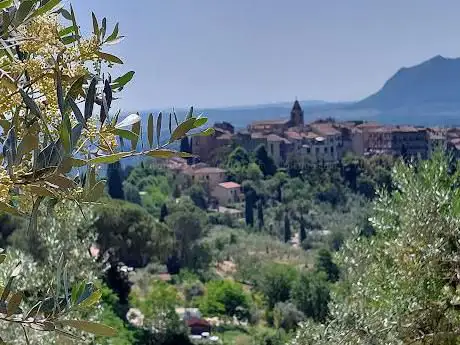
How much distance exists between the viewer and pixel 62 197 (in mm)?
1246

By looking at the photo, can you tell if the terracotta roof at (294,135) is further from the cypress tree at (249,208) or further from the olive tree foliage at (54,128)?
the olive tree foliage at (54,128)

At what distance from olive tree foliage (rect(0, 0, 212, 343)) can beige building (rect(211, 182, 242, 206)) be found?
53.4m

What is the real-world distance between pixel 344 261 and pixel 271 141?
206ft

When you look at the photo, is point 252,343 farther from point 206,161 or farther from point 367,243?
point 206,161

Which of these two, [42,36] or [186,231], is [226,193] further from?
[42,36]

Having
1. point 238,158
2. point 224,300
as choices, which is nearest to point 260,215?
point 238,158

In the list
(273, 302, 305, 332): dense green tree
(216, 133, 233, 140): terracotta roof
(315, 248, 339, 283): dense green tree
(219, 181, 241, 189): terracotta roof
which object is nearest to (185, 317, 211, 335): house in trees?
(273, 302, 305, 332): dense green tree

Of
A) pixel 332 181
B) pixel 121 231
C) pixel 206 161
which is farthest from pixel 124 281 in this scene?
pixel 206 161

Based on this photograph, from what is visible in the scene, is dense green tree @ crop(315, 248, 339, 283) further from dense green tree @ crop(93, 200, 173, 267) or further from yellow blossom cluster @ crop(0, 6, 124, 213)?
yellow blossom cluster @ crop(0, 6, 124, 213)

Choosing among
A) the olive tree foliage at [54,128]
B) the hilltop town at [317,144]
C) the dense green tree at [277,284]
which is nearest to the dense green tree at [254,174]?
the hilltop town at [317,144]

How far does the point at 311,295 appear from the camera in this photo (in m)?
24.2

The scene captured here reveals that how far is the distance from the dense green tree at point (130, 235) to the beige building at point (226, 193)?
1091 inches

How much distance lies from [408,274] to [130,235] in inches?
826

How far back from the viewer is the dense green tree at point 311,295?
23969 mm
